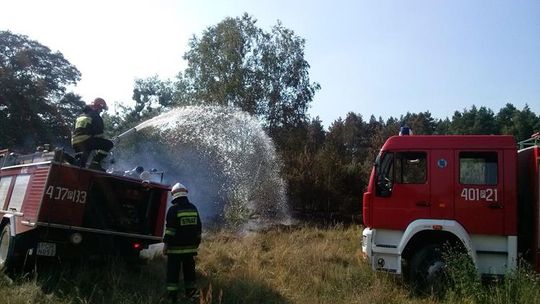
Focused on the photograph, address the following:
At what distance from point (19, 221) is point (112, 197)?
136cm

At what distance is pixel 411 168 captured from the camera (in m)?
8.45

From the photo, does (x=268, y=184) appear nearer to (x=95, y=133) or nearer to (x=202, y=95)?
(x=202, y=95)

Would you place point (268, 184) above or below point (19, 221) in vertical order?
above

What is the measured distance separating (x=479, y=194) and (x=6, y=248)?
7479mm

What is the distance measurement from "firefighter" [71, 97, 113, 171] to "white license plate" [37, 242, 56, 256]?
54.1 inches

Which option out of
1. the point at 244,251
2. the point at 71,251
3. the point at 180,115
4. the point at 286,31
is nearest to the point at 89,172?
the point at 71,251

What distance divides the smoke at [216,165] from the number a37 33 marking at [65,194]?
960cm

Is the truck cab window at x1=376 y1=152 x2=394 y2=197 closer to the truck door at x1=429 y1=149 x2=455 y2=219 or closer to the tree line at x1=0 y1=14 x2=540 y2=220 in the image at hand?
the truck door at x1=429 y1=149 x2=455 y2=219

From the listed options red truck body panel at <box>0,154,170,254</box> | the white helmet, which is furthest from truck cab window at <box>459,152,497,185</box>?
red truck body panel at <box>0,154,170,254</box>

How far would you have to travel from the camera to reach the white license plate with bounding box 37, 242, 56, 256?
7066mm

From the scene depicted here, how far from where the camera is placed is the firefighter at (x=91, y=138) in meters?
8.05

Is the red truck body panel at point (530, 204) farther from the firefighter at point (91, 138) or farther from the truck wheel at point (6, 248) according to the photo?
the truck wheel at point (6, 248)

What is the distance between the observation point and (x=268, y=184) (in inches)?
703

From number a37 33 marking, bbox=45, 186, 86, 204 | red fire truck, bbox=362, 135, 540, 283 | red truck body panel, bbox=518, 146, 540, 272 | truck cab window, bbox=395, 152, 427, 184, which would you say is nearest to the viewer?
number a37 33 marking, bbox=45, 186, 86, 204
